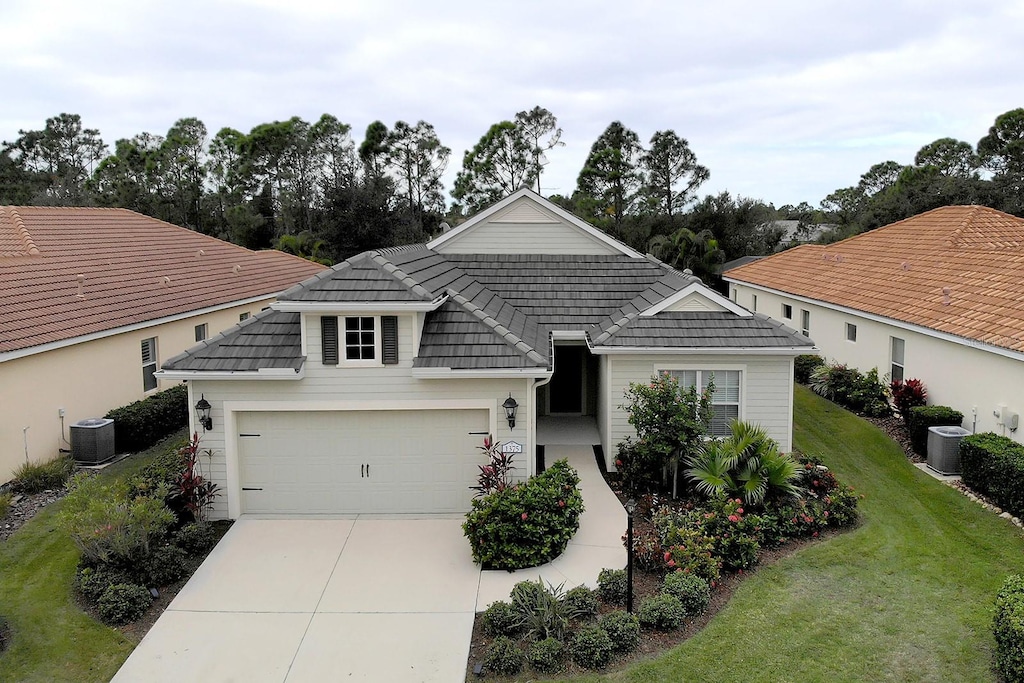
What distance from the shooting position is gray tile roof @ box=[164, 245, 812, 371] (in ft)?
37.6

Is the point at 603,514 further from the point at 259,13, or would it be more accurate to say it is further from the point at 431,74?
the point at 431,74

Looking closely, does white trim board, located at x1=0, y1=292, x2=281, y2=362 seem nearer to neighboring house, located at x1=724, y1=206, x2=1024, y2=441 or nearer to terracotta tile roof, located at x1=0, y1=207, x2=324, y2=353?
terracotta tile roof, located at x1=0, y1=207, x2=324, y2=353

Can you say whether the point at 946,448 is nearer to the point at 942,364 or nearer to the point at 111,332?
the point at 942,364

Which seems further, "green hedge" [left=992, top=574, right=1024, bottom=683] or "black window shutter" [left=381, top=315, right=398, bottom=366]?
"black window shutter" [left=381, top=315, right=398, bottom=366]

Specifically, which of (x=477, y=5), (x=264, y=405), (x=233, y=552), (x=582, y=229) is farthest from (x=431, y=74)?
(x=233, y=552)

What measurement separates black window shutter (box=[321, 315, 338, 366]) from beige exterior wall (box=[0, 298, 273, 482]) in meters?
5.85

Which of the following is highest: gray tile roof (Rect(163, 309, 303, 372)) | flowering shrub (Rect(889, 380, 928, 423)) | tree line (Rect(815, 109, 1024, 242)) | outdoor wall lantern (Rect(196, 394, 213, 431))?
tree line (Rect(815, 109, 1024, 242))

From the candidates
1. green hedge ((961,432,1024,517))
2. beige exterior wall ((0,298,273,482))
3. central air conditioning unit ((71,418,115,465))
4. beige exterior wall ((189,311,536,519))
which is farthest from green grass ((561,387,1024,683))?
beige exterior wall ((0,298,273,482))

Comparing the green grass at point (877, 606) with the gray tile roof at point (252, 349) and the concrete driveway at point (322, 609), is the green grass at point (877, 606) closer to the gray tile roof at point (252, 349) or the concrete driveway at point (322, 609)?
the concrete driveway at point (322, 609)

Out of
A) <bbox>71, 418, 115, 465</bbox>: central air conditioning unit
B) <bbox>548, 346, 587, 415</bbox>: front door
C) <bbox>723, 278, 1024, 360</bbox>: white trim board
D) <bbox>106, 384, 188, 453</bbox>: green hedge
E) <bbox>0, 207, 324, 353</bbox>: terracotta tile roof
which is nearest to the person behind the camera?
<bbox>723, 278, 1024, 360</bbox>: white trim board

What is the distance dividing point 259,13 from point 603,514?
13.8 meters

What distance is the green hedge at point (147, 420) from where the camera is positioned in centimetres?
1470

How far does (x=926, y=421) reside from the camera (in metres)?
14.1

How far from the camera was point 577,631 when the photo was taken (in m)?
8.06
